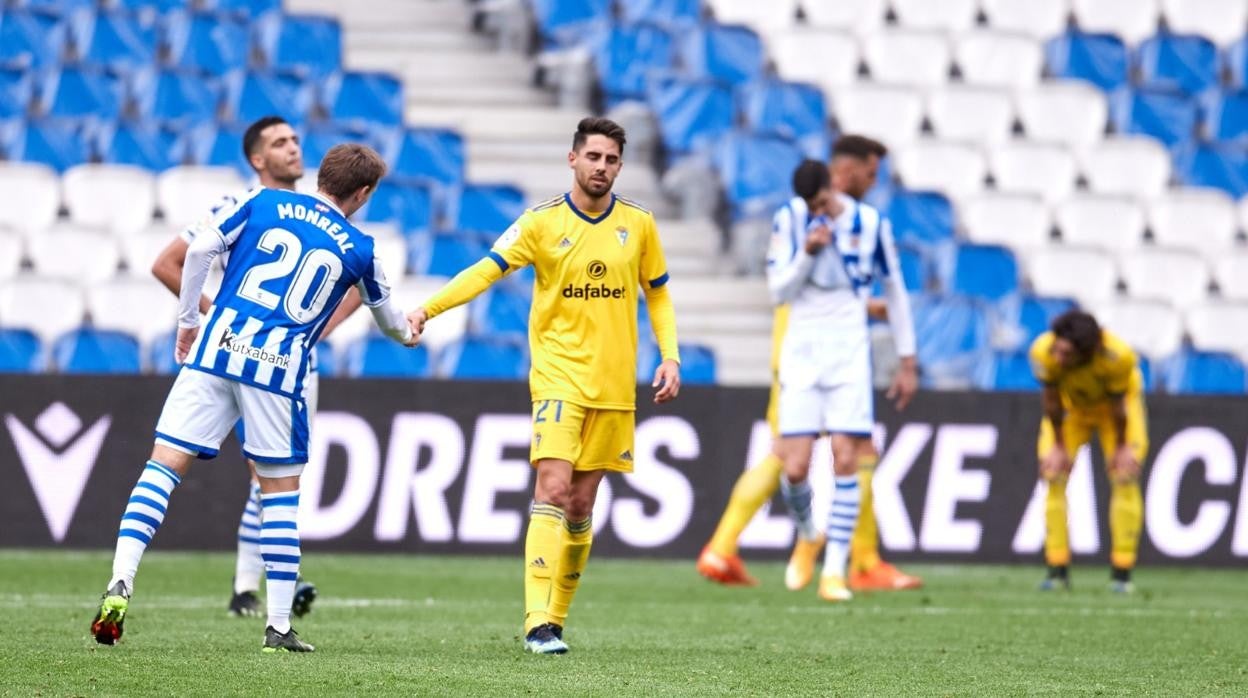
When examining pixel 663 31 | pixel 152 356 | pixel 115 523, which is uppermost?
pixel 663 31

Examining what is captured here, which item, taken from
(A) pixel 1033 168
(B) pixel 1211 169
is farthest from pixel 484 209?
(B) pixel 1211 169

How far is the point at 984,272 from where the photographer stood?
647 inches

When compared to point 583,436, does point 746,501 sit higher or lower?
lower

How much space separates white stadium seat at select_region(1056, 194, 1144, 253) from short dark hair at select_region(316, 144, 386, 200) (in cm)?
1176

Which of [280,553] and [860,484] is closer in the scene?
[280,553]

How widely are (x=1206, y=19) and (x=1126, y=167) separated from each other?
10.1 feet

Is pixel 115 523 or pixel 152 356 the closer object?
pixel 115 523

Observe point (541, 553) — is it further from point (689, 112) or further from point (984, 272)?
point (689, 112)

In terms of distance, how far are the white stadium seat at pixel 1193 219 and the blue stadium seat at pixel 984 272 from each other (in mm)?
2192

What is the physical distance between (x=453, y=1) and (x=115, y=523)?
8.64 m

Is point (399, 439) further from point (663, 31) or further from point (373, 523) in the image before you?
point (663, 31)

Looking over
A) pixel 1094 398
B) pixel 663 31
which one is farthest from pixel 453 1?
pixel 1094 398

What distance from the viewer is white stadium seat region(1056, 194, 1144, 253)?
57.7 feet

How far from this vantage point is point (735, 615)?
29.7 feet
